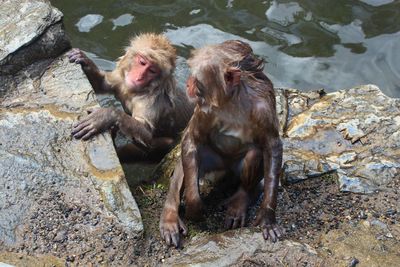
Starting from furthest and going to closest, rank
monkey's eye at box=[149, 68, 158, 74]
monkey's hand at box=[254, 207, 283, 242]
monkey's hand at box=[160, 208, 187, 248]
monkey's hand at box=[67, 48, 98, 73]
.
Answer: monkey's eye at box=[149, 68, 158, 74]
monkey's hand at box=[67, 48, 98, 73]
monkey's hand at box=[160, 208, 187, 248]
monkey's hand at box=[254, 207, 283, 242]

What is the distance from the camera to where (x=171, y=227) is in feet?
18.6

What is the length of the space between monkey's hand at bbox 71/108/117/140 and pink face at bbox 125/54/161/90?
2.85ft

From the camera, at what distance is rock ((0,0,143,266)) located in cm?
539

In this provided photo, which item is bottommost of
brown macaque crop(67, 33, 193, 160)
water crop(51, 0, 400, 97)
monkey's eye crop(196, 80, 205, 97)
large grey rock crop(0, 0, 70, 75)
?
water crop(51, 0, 400, 97)

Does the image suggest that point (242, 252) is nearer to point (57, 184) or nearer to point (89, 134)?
point (57, 184)

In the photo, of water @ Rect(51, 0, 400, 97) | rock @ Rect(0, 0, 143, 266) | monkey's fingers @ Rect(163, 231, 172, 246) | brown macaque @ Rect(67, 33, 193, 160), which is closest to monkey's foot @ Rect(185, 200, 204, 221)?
monkey's fingers @ Rect(163, 231, 172, 246)

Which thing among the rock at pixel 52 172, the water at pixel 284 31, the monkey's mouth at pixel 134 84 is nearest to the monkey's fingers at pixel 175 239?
the rock at pixel 52 172

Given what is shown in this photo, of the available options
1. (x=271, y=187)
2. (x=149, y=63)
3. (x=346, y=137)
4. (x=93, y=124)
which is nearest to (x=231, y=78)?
(x=271, y=187)

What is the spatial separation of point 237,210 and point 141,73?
2.22 metres

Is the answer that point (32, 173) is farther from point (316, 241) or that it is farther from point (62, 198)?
point (316, 241)

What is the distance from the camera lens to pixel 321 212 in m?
5.98

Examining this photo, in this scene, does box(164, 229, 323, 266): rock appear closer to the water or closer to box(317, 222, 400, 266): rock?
box(317, 222, 400, 266): rock

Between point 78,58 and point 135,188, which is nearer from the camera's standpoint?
point 135,188

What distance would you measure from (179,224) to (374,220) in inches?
66.7
